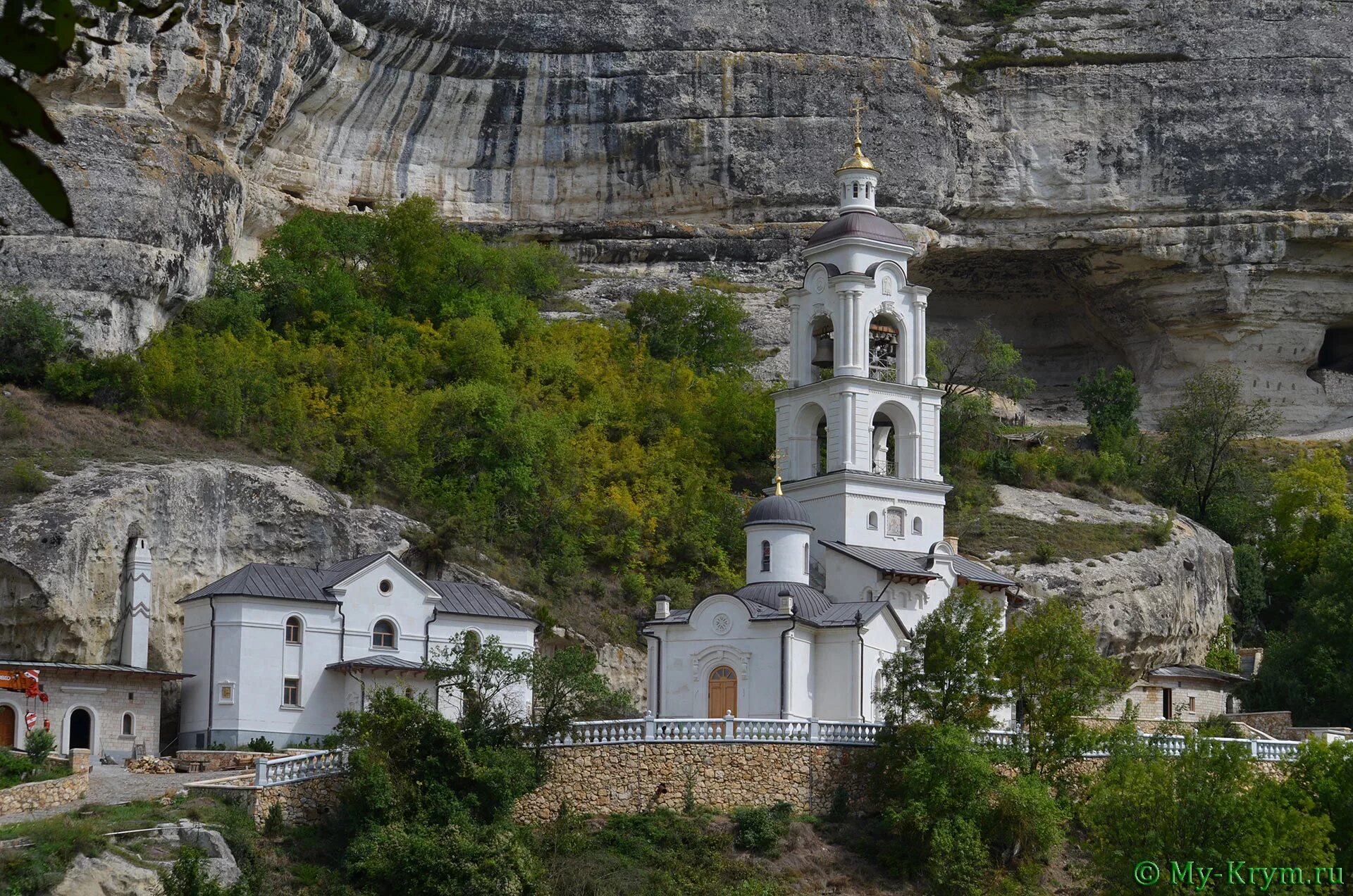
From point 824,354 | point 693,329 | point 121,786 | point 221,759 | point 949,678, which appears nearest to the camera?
point 121,786

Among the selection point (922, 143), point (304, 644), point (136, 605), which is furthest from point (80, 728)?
point (922, 143)

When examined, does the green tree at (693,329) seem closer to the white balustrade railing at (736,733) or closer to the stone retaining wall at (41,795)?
the white balustrade railing at (736,733)

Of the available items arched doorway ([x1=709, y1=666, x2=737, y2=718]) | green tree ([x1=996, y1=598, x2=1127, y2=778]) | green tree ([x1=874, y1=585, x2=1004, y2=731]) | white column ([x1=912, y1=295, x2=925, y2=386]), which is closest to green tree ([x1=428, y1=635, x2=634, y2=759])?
arched doorway ([x1=709, y1=666, x2=737, y2=718])

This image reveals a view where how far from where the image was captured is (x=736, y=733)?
104ft

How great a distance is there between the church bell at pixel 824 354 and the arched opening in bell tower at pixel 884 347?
3.04ft

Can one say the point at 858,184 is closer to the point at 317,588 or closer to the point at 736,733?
the point at 736,733

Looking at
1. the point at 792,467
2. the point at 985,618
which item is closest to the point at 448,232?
the point at 792,467

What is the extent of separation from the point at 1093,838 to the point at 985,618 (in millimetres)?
4509

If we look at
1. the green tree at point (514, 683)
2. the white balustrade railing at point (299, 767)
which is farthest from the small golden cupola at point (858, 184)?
the white balustrade railing at point (299, 767)

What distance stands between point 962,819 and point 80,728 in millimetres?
14767

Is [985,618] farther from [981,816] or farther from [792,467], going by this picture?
[792,467]

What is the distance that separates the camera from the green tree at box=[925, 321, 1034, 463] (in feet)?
173

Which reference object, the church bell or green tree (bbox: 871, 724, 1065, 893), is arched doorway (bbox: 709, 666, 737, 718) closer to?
green tree (bbox: 871, 724, 1065, 893)

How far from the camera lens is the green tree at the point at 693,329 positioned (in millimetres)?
54688
